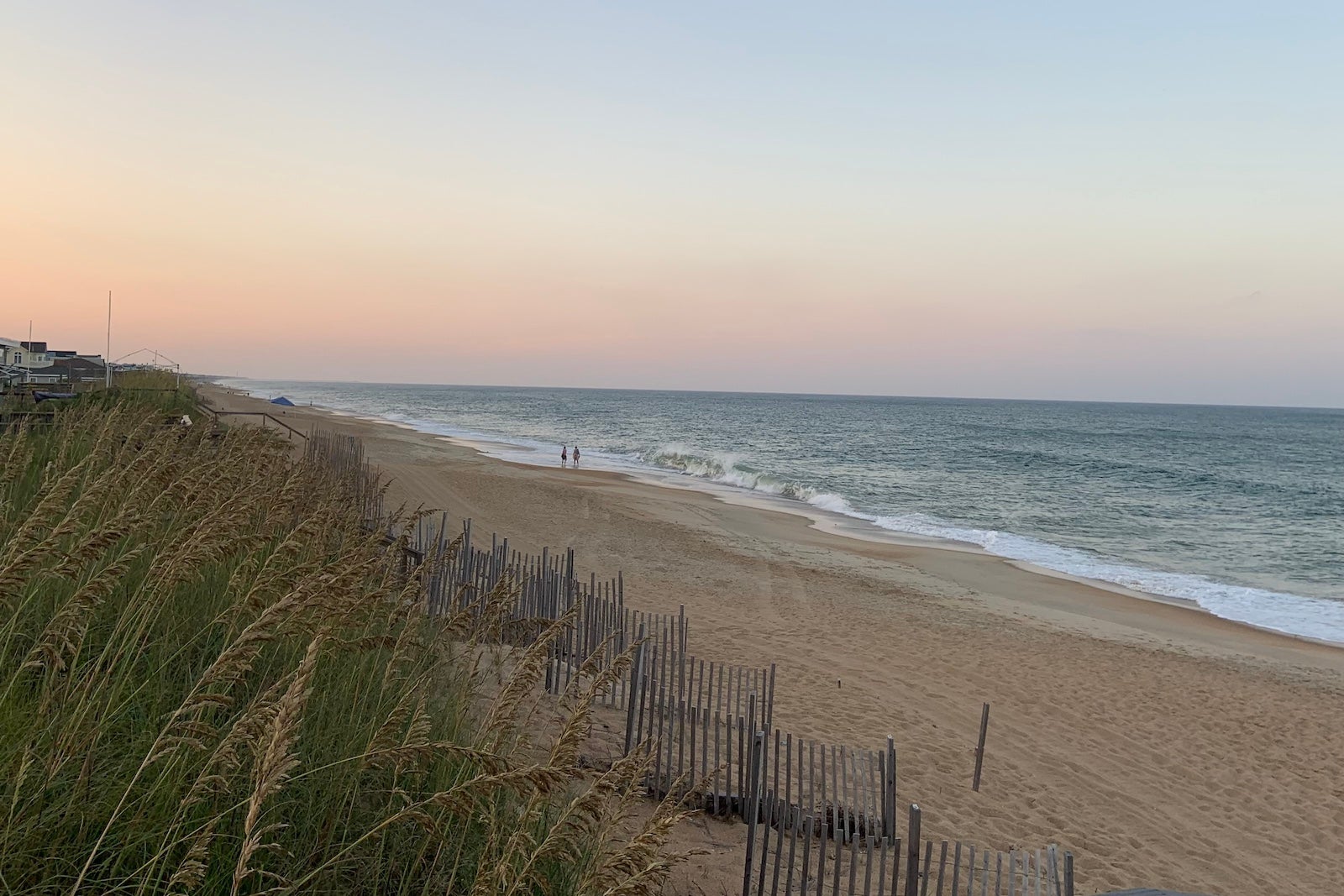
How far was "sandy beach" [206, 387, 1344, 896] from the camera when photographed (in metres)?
7.03

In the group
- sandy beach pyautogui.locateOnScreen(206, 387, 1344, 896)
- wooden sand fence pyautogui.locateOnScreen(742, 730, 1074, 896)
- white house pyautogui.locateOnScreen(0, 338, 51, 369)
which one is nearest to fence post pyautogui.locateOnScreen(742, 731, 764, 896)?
wooden sand fence pyautogui.locateOnScreen(742, 730, 1074, 896)

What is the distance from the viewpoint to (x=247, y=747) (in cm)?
294

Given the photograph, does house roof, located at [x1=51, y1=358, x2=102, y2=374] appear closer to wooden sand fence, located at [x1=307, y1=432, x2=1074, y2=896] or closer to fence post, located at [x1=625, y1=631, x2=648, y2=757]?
wooden sand fence, located at [x1=307, y1=432, x2=1074, y2=896]

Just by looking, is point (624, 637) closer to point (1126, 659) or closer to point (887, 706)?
point (887, 706)

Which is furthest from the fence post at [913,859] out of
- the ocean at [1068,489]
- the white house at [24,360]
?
the white house at [24,360]

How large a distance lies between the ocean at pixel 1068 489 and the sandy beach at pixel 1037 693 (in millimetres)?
3563

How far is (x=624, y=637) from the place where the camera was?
7676mm

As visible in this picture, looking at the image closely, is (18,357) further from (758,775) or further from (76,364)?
(758,775)

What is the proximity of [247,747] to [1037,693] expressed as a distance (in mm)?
10388

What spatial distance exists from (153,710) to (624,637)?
16.5ft

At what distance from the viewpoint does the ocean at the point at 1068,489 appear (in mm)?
21203

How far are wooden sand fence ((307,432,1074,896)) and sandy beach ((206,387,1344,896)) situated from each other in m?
0.45

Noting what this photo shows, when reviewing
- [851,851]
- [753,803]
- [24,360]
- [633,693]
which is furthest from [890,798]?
[24,360]

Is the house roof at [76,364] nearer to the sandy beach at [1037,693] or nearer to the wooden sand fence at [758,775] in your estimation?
the sandy beach at [1037,693]
